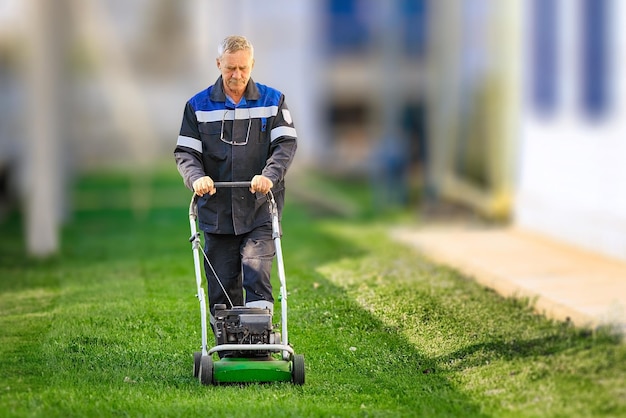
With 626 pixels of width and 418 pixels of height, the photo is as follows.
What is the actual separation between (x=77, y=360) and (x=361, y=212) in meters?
11.1

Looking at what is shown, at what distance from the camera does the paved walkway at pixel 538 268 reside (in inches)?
312

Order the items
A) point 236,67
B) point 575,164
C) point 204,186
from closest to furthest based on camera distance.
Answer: point 204,186 → point 236,67 → point 575,164

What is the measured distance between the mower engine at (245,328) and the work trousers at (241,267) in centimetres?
14

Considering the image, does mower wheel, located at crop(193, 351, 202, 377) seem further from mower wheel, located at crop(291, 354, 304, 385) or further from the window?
the window

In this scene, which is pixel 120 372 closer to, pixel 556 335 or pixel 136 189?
pixel 556 335

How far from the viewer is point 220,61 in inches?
254

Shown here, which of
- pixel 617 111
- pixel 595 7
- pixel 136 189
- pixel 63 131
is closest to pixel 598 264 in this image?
pixel 617 111

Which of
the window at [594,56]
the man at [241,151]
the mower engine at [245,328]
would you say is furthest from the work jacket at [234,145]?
the window at [594,56]

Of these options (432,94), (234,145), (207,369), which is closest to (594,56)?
(234,145)

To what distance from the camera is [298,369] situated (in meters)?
6.34

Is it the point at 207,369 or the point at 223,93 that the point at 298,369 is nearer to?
the point at 207,369

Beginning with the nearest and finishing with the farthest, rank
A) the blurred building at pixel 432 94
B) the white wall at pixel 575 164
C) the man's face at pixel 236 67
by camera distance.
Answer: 1. the man's face at pixel 236 67
2. the white wall at pixel 575 164
3. the blurred building at pixel 432 94

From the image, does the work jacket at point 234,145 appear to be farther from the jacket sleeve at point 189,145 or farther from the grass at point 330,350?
the grass at point 330,350

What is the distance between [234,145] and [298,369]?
120 cm
